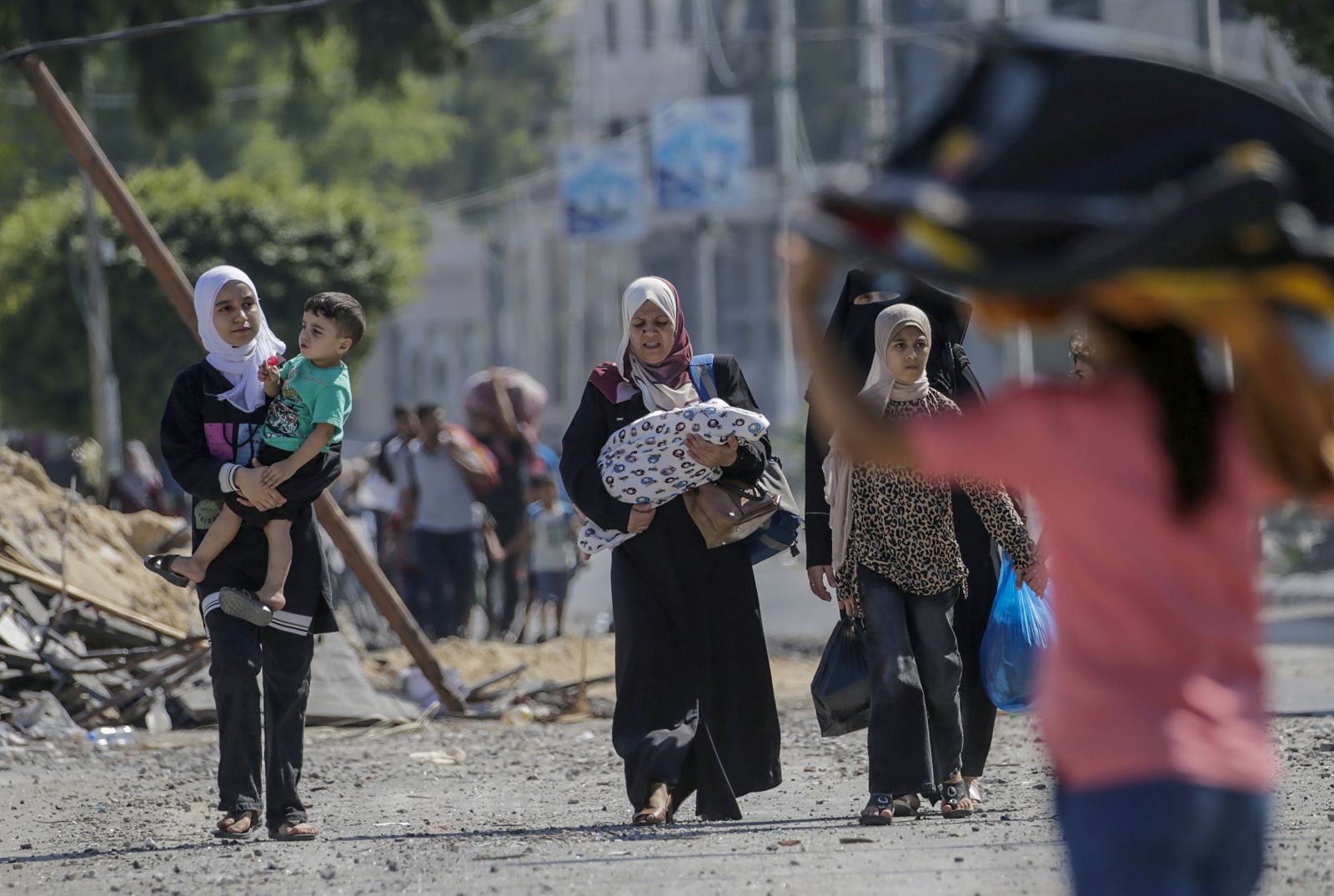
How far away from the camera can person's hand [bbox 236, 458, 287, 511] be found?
6.64 meters

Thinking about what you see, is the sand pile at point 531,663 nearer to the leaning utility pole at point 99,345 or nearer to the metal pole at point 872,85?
the leaning utility pole at point 99,345

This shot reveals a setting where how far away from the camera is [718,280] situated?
202 feet

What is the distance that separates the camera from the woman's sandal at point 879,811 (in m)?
6.54

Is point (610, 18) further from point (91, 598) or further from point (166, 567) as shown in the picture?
point (166, 567)

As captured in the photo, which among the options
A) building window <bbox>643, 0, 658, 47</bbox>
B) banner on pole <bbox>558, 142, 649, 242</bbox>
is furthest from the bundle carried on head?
building window <bbox>643, 0, 658, 47</bbox>

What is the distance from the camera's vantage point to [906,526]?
6.67 metres

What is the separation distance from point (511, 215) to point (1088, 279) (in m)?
60.2

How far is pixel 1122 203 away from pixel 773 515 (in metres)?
4.03

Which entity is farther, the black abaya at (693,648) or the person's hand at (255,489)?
the black abaya at (693,648)

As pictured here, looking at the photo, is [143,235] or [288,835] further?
[143,235]

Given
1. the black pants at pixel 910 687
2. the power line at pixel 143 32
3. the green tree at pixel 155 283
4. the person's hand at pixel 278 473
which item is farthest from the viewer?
the green tree at pixel 155 283

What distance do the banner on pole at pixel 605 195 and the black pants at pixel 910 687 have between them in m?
30.6

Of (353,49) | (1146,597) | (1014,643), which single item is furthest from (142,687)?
(353,49)

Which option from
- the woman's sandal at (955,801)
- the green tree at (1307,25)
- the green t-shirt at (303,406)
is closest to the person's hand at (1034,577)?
the woman's sandal at (955,801)
